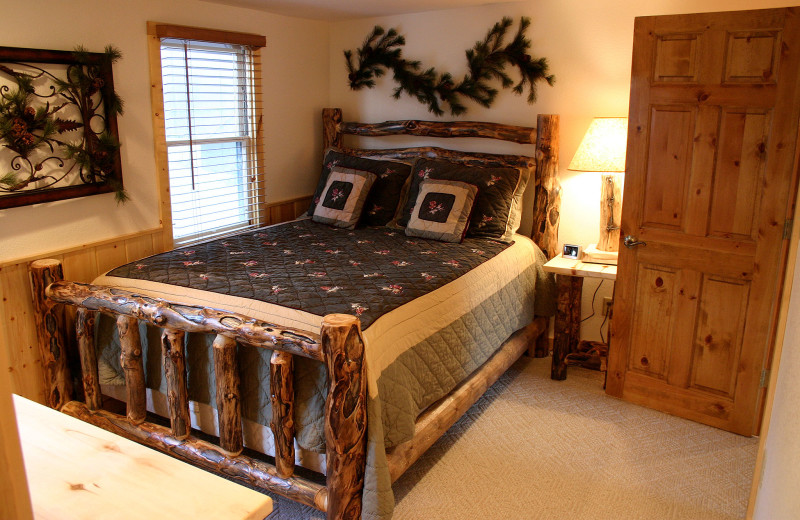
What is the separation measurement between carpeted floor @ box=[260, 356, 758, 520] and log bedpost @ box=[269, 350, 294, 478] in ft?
1.03

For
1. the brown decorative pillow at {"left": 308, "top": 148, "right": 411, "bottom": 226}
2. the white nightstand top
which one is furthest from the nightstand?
the brown decorative pillow at {"left": 308, "top": 148, "right": 411, "bottom": 226}

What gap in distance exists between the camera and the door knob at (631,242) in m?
3.22

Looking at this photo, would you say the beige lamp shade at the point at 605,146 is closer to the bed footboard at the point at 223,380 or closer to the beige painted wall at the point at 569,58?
the beige painted wall at the point at 569,58

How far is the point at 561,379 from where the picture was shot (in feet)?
12.1

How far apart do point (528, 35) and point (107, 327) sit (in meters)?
2.89

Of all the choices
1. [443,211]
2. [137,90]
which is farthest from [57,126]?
[443,211]

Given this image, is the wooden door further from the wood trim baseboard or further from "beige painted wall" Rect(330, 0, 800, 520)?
the wood trim baseboard

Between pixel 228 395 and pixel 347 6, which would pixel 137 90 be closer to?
pixel 347 6

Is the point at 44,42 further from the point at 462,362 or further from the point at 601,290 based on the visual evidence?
the point at 601,290

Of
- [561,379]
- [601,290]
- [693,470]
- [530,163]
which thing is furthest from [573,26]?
[693,470]

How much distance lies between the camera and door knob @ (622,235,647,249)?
127 inches

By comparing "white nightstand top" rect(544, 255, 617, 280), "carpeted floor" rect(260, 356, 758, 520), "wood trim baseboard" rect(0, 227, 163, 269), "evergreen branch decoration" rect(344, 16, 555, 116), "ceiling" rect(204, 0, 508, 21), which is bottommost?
"carpeted floor" rect(260, 356, 758, 520)

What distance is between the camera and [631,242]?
3234 millimetres

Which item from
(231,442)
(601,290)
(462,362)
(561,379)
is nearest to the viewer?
(231,442)
